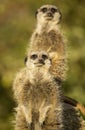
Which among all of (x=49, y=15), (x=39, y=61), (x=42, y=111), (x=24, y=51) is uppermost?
(x=24, y=51)

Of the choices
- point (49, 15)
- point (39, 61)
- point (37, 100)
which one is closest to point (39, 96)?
point (37, 100)

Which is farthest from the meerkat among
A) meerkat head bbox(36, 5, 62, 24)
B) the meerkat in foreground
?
the meerkat in foreground

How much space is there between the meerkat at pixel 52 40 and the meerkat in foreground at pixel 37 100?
0.80ft

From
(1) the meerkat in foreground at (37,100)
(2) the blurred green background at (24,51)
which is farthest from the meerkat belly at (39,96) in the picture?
(2) the blurred green background at (24,51)

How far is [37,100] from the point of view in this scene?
1.78 meters

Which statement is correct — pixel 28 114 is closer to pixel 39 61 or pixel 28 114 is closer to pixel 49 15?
Answer: pixel 39 61

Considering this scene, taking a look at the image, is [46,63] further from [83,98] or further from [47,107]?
[83,98]

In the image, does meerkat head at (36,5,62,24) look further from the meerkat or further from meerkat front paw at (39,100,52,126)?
meerkat front paw at (39,100,52,126)

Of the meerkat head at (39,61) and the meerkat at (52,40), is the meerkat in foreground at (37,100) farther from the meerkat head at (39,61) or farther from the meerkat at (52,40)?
the meerkat at (52,40)

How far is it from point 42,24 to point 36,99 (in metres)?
0.67

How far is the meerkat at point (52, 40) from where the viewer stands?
2.19 metres

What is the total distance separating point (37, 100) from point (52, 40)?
51cm

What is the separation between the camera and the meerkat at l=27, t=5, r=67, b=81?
7.19ft

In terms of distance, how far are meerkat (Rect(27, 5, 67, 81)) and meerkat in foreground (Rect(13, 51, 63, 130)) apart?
0.80 ft
